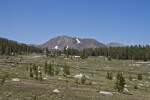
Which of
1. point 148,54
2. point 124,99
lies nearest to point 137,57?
point 148,54

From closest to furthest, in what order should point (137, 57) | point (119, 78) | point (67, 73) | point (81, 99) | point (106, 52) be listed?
point (81, 99) < point (119, 78) < point (67, 73) < point (137, 57) < point (106, 52)

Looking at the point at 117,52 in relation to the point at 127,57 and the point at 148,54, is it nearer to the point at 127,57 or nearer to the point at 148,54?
the point at 127,57

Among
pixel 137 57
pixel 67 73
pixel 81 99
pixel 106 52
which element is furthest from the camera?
pixel 106 52

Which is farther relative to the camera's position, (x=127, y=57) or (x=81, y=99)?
(x=127, y=57)

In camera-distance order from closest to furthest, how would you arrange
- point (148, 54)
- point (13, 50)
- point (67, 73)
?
point (67, 73) → point (148, 54) → point (13, 50)

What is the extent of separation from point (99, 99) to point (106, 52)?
17621 cm

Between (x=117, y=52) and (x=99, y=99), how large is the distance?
16057cm

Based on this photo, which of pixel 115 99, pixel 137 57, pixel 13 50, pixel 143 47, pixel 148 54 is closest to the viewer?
pixel 115 99

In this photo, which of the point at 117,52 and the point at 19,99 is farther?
the point at 117,52

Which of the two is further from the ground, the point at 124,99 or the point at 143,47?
the point at 143,47

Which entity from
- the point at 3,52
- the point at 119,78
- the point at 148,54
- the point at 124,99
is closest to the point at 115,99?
the point at 124,99

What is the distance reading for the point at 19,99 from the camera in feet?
58.6

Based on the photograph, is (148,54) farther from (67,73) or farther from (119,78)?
(119,78)

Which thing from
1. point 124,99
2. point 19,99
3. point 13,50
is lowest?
point 124,99
